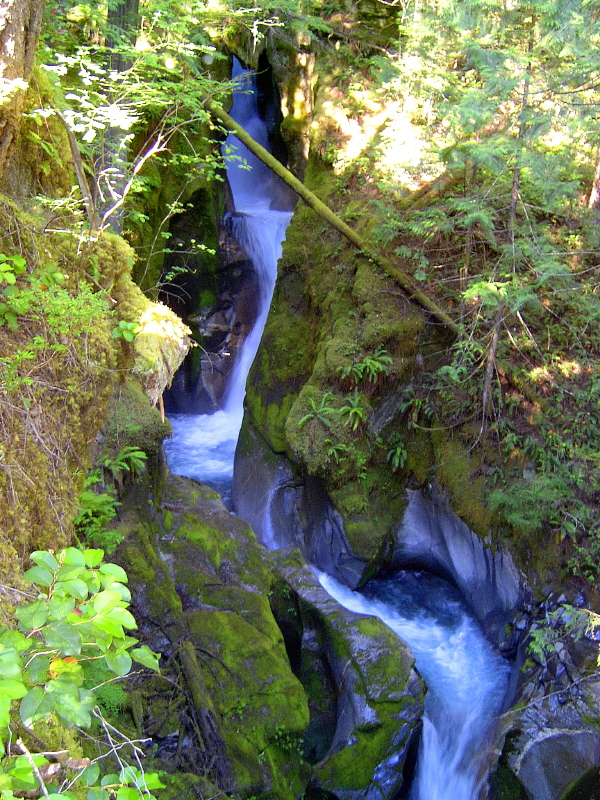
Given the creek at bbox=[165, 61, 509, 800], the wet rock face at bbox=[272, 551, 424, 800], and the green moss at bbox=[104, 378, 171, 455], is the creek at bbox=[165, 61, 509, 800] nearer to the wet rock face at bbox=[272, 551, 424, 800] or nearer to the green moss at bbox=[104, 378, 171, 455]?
the wet rock face at bbox=[272, 551, 424, 800]

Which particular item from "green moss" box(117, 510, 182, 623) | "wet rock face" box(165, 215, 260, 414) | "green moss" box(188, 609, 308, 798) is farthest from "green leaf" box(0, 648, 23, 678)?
"wet rock face" box(165, 215, 260, 414)

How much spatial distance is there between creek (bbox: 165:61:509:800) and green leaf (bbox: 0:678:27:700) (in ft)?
20.3

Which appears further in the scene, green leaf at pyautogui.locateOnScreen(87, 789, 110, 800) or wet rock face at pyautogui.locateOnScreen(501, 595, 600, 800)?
wet rock face at pyautogui.locateOnScreen(501, 595, 600, 800)

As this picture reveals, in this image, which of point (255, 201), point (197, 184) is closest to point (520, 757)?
point (197, 184)

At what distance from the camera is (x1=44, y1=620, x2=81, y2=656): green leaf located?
1.41 metres

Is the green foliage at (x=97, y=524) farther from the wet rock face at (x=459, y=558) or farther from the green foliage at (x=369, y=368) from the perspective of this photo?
the wet rock face at (x=459, y=558)

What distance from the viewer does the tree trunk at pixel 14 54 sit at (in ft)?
10.3

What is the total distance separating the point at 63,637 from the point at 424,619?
25.6 ft

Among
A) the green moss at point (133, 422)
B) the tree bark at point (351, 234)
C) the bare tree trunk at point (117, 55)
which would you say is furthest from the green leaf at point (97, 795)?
the tree bark at point (351, 234)

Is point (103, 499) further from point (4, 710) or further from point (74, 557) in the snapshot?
point (4, 710)

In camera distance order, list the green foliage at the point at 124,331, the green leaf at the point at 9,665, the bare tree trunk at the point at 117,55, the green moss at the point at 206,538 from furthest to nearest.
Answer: the green moss at the point at 206,538 < the bare tree trunk at the point at 117,55 < the green foliage at the point at 124,331 < the green leaf at the point at 9,665

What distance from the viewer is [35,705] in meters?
1.38

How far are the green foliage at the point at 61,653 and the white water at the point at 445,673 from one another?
5903mm

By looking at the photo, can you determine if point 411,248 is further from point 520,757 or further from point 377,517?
point 520,757
